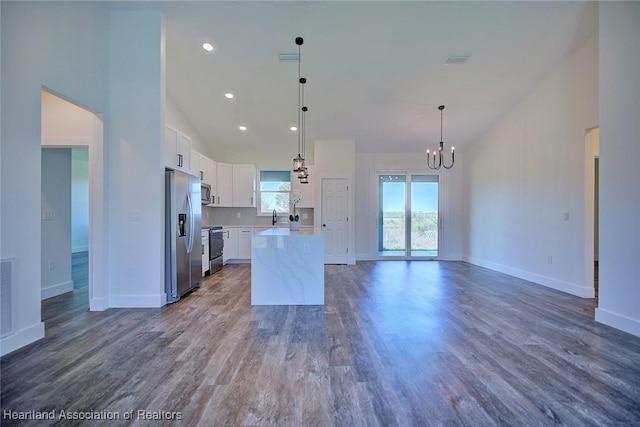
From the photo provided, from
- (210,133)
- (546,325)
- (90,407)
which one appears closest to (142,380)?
(90,407)

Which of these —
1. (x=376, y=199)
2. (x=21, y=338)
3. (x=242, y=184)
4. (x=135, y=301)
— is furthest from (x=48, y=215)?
(x=376, y=199)

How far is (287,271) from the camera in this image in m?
3.71

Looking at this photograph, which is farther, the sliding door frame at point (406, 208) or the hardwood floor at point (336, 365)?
the sliding door frame at point (406, 208)

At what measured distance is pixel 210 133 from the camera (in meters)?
6.54

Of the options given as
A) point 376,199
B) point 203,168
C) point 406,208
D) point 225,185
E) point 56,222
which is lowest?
point 56,222

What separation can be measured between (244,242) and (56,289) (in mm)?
3373

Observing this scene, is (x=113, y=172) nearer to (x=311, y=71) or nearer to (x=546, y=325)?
(x=311, y=71)

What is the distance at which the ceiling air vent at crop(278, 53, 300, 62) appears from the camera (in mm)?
4238

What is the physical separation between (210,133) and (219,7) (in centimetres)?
335

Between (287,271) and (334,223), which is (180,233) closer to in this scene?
(287,271)

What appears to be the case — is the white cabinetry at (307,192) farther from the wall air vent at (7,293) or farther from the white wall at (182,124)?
the wall air vent at (7,293)

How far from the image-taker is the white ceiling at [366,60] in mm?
3605

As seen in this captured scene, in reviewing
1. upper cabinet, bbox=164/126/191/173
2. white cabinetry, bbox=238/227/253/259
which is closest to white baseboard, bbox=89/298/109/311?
upper cabinet, bbox=164/126/191/173

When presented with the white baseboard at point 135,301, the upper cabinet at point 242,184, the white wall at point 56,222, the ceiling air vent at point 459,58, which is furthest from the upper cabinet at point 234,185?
the ceiling air vent at point 459,58
